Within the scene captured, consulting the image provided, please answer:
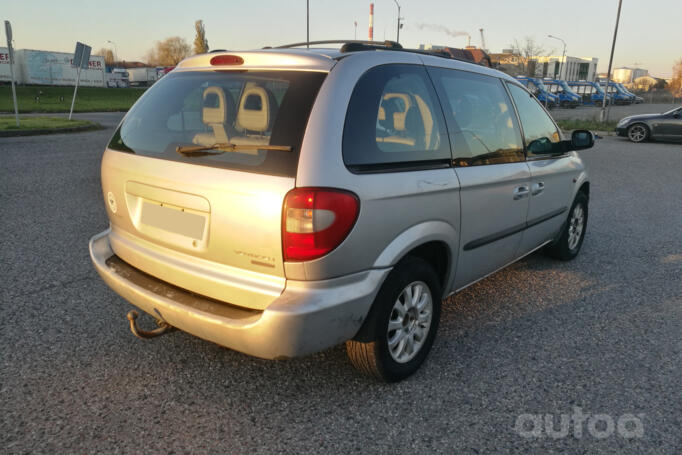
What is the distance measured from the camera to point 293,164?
2.20 m

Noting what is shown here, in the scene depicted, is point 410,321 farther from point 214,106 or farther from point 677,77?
point 677,77

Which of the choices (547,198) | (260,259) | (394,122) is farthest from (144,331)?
(547,198)

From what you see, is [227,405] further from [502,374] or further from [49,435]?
[502,374]

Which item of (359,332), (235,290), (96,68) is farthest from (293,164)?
(96,68)

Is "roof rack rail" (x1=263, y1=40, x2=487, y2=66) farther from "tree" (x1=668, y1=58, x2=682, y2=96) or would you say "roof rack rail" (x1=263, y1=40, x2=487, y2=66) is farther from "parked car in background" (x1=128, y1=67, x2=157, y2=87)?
"tree" (x1=668, y1=58, x2=682, y2=96)

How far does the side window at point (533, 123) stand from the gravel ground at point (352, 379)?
1.18 meters

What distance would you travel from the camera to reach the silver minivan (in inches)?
87.5

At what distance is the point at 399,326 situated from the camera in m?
2.72

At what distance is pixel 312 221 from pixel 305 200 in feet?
0.30

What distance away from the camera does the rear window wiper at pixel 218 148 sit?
226 cm

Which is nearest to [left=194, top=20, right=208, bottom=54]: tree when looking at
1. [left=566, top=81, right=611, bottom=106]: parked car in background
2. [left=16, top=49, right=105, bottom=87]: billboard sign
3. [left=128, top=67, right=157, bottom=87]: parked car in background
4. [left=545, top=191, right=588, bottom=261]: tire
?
[left=128, top=67, right=157, bottom=87]: parked car in background

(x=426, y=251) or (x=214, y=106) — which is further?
(x=426, y=251)

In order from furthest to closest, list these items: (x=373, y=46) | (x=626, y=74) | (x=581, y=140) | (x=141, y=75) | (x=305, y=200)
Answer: (x=626, y=74)
(x=141, y=75)
(x=581, y=140)
(x=373, y=46)
(x=305, y=200)

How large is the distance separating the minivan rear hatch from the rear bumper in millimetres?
62
